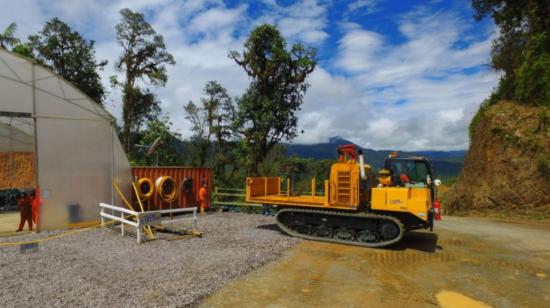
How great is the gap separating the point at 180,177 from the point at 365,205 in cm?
903

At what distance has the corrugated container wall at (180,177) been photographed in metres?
14.8

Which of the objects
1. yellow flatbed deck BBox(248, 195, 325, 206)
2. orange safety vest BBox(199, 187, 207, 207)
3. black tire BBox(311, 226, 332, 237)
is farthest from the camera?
orange safety vest BBox(199, 187, 207, 207)

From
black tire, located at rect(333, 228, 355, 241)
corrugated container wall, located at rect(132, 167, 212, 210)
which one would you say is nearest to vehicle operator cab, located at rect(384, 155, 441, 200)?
black tire, located at rect(333, 228, 355, 241)

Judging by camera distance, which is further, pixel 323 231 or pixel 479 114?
pixel 479 114

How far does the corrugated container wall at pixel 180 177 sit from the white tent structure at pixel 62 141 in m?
1.31

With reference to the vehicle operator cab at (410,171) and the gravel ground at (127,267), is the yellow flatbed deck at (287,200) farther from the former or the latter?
the vehicle operator cab at (410,171)

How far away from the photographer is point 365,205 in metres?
10.8

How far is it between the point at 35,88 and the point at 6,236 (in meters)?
4.89

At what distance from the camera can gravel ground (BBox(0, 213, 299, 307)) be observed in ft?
19.4

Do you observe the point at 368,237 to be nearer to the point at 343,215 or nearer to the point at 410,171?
the point at 343,215

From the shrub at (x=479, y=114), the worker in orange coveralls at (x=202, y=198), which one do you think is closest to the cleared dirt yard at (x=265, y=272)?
the worker in orange coveralls at (x=202, y=198)

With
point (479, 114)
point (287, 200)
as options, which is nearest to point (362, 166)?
point (287, 200)

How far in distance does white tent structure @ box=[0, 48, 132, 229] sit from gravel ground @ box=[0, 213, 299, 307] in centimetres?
131

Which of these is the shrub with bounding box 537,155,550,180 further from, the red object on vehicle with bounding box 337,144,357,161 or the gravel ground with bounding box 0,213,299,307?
the gravel ground with bounding box 0,213,299,307
